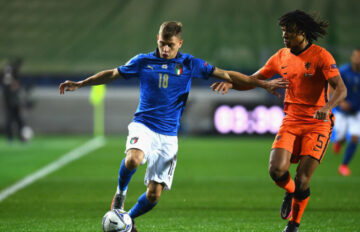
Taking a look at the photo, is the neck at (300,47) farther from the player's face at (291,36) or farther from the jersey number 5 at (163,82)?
the jersey number 5 at (163,82)

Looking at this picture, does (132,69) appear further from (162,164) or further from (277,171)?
A: (277,171)

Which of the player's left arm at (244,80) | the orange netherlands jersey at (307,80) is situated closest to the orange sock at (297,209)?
the orange netherlands jersey at (307,80)

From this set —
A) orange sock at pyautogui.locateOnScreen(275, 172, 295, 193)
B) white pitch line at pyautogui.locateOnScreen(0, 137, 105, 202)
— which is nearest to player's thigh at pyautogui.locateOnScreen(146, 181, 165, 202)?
orange sock at pyautogui.locateOnScreen(275, 172, 295, 193)

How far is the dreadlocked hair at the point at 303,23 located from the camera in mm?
6754

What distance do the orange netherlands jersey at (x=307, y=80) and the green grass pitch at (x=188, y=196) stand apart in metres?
1.27

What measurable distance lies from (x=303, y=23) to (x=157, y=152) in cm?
203

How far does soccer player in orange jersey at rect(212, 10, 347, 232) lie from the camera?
6516mm

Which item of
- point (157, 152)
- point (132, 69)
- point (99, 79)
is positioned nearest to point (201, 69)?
point (132, 69)

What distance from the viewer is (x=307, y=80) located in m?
6.68

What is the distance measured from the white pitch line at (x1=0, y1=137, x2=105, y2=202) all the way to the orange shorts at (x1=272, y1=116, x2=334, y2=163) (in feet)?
14.1

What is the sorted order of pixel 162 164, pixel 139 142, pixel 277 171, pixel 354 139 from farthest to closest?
A: pixel 354 139 → pixel 277 171 → pixel 162 164 → pixel 139 142

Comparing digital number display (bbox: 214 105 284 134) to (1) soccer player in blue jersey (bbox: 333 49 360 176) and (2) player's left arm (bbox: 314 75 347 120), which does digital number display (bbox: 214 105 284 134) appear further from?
(2) player's left arm (bbox: 314 75 347 120)

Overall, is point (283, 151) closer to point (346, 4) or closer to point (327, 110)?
point (327, 110)

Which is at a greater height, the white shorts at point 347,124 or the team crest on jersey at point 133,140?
the team crest on jersey at point 133,140
